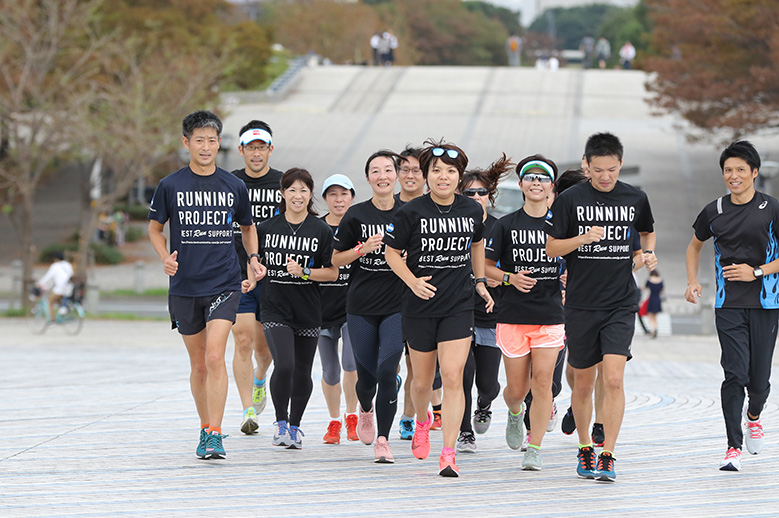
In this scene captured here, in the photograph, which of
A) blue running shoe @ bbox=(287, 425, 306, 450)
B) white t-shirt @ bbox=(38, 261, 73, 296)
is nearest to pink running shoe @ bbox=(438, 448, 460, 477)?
blue running shoe @ bbox=(287, 425, 306, 450)

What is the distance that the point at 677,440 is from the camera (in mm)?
8516

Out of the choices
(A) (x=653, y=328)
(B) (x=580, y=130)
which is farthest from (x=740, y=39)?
(B) (x=580, y=130)

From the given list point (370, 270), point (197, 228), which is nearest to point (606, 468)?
point (370, 270)

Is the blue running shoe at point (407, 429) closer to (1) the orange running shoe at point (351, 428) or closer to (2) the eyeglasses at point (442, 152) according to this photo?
(1) the orange running shoe at point (351, 428)

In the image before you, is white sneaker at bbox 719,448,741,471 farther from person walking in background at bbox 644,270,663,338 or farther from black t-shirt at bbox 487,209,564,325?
person walking in background at bbox 644,270,663,338

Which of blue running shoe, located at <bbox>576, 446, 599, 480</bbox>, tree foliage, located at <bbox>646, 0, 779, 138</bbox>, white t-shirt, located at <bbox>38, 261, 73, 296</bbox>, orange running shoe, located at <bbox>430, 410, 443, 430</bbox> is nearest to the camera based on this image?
blue running shoe, located at <bbox>576, 446, 599, 480</bbox>

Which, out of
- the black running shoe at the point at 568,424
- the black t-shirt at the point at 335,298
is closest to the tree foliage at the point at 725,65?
the black running shoe at the point at 568,424

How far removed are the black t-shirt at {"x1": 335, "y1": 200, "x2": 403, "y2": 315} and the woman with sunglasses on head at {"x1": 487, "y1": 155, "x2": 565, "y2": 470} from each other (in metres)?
0.71

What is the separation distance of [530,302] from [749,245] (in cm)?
151

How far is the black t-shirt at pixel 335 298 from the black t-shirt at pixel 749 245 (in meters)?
2.73

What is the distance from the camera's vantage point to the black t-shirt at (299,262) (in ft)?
26.6

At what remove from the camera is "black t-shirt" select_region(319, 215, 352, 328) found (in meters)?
8.53

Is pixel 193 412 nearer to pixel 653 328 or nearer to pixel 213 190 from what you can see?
pixel 213 190

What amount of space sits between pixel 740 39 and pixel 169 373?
20.8m
